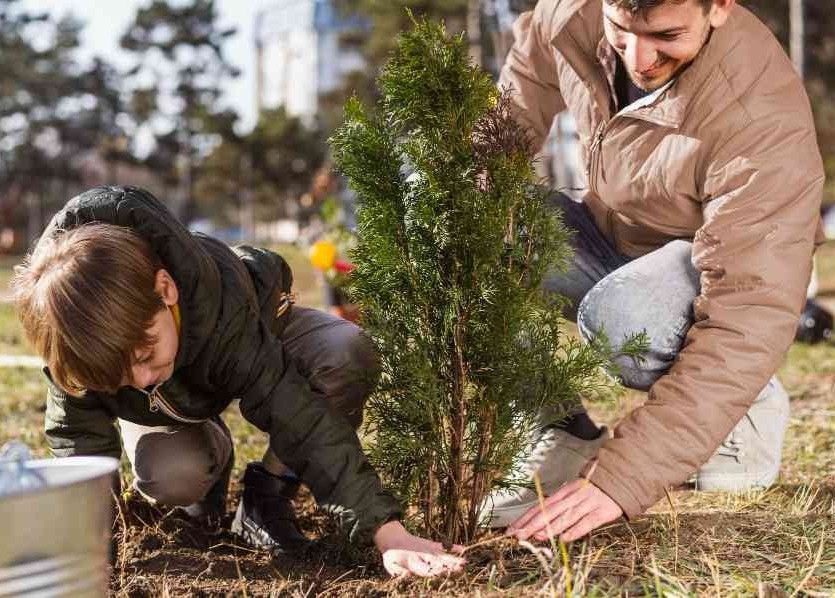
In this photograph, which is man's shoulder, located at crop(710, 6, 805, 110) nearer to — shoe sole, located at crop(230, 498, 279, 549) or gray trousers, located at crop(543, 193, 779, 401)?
gray trousers, located at crop(543, 193, 779, 401)

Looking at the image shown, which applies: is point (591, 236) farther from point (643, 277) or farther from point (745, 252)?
point (745, 252)

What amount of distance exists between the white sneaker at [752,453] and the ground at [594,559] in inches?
3.1

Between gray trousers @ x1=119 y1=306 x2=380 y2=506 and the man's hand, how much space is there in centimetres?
69

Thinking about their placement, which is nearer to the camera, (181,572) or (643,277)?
(181,572)

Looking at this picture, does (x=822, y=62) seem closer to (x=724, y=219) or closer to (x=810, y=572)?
(x=724, y=219)

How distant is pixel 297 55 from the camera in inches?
2726

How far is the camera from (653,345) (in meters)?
2.73

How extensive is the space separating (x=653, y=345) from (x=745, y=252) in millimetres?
451

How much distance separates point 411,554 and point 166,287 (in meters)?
0.85

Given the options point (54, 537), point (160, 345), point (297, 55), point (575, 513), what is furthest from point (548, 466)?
point (297, 55)

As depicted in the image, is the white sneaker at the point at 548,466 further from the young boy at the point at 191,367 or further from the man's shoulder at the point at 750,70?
the man's shoulder at the point at 750,70

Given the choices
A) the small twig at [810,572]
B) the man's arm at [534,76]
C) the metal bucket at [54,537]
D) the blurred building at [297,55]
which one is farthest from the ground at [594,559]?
the blurred building at [297,55]

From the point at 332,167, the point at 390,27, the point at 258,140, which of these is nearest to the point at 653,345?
the point at 332,167

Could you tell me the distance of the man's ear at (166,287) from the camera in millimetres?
2256
